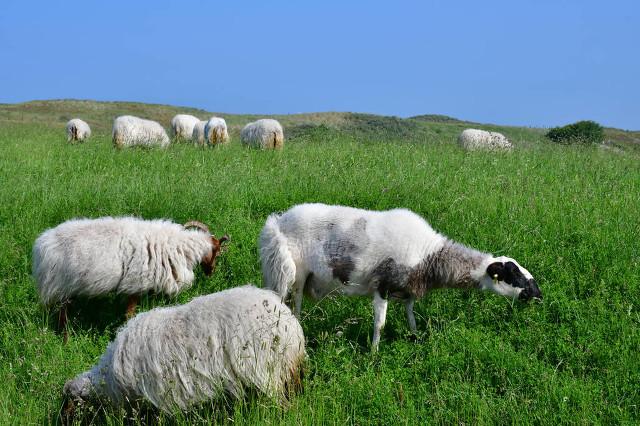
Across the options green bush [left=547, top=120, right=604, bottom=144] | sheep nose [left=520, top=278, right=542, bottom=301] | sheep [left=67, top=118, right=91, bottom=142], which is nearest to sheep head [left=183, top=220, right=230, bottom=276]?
sheep nose [left=520, top=278, right=542, bottom=301]

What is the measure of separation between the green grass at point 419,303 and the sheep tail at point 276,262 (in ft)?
2.21

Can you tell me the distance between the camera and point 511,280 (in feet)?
23.7

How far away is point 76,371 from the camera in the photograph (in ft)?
22.3

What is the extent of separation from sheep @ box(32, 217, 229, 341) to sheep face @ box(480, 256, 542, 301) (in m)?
3.81

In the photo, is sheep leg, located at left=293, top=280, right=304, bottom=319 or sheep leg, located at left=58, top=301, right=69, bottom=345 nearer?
sheep leg, located at left=293, top=280, right=304, bottom=319

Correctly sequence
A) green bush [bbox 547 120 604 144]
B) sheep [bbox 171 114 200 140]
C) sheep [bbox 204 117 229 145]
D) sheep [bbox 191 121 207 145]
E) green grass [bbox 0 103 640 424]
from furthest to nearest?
green bush [bbox 547 120 604 144] < sheep [bbox 171 114 200 140] < sheep [bbox 191 121 207 145] < sheep [bbox 204 117 229 145] < green grass [bbox 0 103 640 424]

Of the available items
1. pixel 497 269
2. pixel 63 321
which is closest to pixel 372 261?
pixel 497 269

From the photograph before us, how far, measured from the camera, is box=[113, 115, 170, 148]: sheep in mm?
20498

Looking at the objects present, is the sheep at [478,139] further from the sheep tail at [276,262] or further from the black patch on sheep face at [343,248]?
the sheep tail at [276,262]

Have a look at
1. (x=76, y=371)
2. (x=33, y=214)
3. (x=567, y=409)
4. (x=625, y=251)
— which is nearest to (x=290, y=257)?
(x=76, y=371)

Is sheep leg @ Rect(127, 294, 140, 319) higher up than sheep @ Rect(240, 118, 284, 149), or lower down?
lower down

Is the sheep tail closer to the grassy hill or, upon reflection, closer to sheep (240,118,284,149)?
sheep (240,118,284,149)

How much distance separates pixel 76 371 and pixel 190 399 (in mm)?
1901

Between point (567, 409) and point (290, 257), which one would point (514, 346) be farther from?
point (290, 257)
